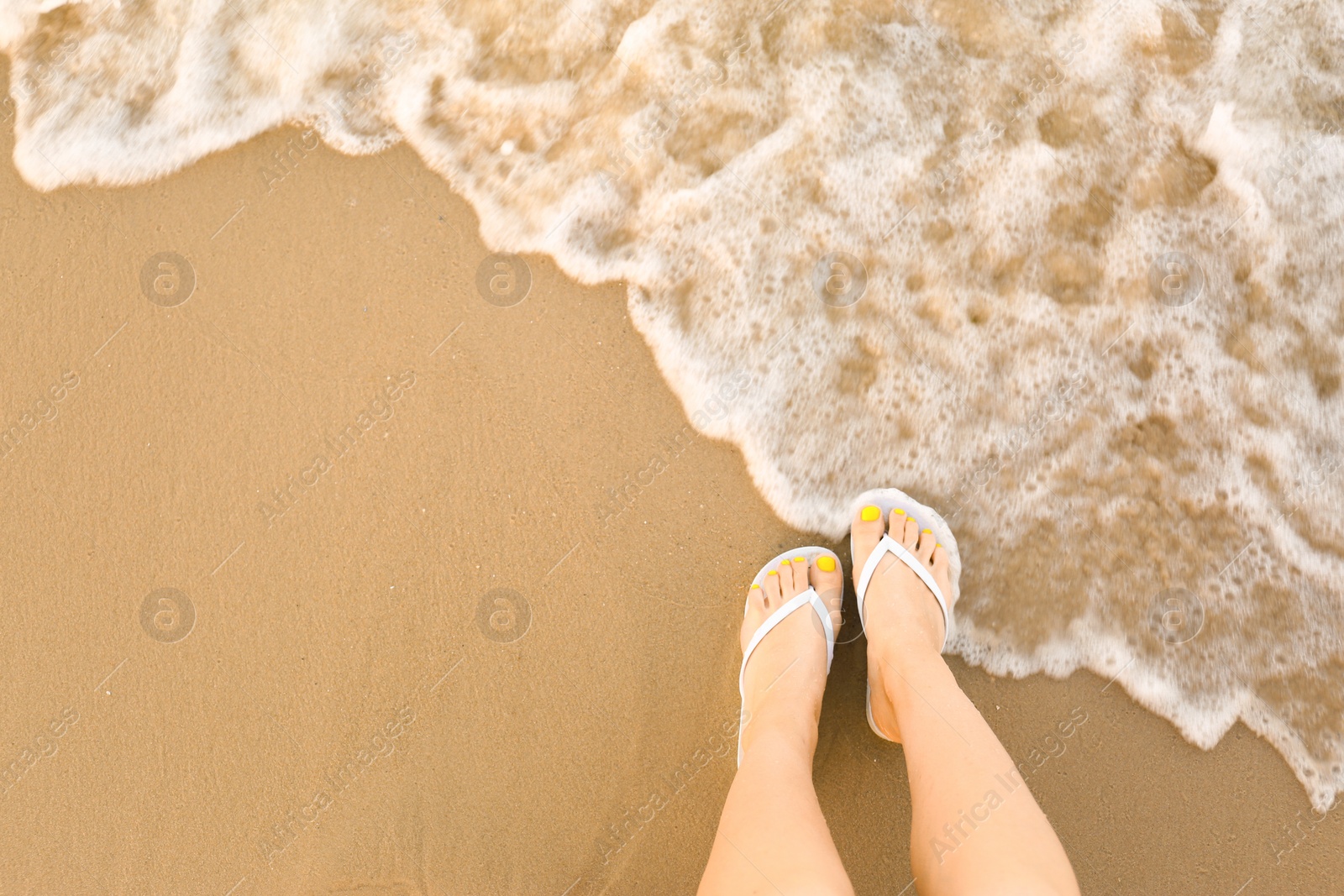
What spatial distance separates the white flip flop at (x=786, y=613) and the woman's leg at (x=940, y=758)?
0.11 metres

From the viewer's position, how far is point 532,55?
7.98 feet

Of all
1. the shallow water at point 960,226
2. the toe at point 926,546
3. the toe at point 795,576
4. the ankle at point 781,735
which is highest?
the shallow water at point 960,226

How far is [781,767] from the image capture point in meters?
1.80

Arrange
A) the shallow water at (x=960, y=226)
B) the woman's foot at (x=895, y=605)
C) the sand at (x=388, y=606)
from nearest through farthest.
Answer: the woman's foot at (x=895, y=605) < the sand at (x=388, y=606) < the shallow water at (x=960, y=226)

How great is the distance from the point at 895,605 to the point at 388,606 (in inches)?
53.9

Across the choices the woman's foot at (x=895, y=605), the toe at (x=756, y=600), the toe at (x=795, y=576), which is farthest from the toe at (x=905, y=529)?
the toe at (x=756, y=600)

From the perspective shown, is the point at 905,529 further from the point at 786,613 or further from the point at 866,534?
the point at 786,613

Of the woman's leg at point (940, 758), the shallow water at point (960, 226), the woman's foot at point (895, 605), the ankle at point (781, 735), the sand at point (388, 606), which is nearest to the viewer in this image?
the woman's leg at point (940, 758)

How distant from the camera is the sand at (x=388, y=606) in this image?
2.10m

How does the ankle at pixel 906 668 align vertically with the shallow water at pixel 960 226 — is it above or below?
below

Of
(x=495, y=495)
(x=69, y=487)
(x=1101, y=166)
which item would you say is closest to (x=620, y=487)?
(x=495, y=495)

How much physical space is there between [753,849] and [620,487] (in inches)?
38.7

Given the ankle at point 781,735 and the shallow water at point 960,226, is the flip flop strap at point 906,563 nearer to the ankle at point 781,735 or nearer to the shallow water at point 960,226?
the shallow water at point 960,226

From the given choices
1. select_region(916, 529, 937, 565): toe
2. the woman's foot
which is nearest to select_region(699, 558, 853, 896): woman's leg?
the woman's foot
